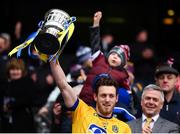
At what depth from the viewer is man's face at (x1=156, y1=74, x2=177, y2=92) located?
7.51 metres

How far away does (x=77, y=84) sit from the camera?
320 inches

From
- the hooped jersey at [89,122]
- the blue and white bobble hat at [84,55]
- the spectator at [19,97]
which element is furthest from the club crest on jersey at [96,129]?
the blue and white bobble hat at [84,55]

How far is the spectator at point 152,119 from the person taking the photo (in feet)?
22.1

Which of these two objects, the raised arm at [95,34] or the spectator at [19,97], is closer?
the raised arm at [95,34]

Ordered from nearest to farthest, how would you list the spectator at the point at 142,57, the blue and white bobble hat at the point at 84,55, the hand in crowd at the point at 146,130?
the hand in crowd at the point at 146,130 < the blue and white bobble hat at the point at 84,55 < the spectator at the point at 142,57

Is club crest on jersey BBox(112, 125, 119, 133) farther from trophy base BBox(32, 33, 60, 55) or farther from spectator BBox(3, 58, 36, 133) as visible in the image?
spectator BBox(3, 58, 36, 133)

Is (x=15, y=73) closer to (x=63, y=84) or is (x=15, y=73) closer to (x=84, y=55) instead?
(x=84, y=55)

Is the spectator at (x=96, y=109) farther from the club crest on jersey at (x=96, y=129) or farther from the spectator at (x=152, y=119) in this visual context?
the spectator at (x=152, y=119)

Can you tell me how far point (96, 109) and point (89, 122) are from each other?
0.59ft

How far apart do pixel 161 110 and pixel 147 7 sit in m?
6.33

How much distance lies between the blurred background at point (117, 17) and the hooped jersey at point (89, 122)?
6.93 metres

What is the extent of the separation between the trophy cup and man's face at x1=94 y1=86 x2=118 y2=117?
601 mm

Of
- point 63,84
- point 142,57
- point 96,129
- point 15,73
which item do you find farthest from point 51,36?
point 142,57

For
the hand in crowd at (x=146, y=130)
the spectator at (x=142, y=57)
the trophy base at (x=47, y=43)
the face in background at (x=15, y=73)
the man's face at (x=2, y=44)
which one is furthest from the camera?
the spectator at (x=142, y=57)
